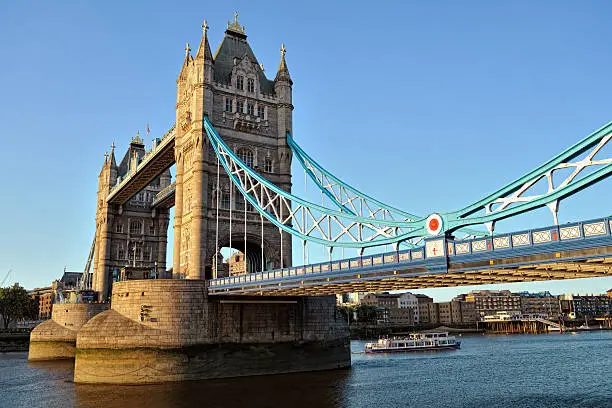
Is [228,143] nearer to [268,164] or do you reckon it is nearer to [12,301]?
[268,164]

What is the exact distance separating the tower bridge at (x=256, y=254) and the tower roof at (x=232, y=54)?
138 mm

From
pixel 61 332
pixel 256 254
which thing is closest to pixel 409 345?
pixel 256 254

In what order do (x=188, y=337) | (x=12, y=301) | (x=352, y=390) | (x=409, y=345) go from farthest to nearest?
(x=12, y=301)
(x=409, y=345)
(x=188, y=337)
(x=352, y=390)

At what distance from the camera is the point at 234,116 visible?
1863 inches

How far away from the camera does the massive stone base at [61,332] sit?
194ft

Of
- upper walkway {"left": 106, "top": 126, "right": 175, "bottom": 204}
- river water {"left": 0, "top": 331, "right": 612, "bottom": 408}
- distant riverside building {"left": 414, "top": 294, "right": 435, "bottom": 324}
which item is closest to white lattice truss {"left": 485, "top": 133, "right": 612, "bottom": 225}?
river water {"left": 0, "top": 331, "right": 612, "bottom": 408}

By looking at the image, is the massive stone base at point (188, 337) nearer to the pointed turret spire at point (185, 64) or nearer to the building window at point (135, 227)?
the pointed turret spire at point (185, 64)

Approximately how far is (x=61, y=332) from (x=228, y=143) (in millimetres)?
31138

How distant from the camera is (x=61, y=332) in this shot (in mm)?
59938

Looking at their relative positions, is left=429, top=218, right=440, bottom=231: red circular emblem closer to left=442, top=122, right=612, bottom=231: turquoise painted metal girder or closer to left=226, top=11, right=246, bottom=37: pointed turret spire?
left=442, top=122, right=612, bottom=231: turquoise painted metal girder

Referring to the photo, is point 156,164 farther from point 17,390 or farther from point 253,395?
point 253,395

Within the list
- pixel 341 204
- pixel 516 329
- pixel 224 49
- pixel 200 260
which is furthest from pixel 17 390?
pixel 516 329

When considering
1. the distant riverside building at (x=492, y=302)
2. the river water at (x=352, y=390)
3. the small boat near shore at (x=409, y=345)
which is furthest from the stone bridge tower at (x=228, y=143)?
the distant riverside building at (x=492, y=302)

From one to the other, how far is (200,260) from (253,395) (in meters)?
14.7
